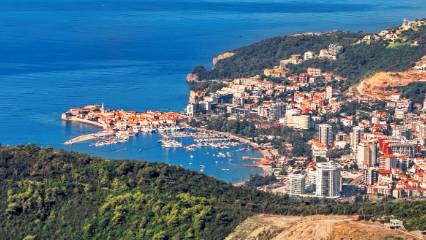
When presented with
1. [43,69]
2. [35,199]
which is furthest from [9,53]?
[35,199]

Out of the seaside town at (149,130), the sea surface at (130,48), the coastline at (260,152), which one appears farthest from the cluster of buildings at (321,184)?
the seaside town at (149,130)

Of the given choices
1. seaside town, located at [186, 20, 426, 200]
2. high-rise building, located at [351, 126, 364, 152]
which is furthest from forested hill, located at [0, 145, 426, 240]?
high-rise building, located at [351, 126, 364, 152]

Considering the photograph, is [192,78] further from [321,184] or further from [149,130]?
[321,184]

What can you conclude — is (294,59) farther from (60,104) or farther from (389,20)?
(389,20)

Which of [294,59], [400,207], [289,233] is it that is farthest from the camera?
[294,59]

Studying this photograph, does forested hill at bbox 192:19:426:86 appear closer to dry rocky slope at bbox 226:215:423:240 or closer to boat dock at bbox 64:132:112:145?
boat dock at bbox 64:132:112:145
